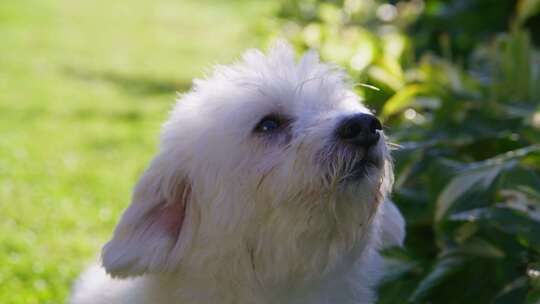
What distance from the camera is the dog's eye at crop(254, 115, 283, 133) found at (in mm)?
2890

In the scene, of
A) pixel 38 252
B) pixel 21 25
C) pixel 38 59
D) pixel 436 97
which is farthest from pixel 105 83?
pixel 436 97

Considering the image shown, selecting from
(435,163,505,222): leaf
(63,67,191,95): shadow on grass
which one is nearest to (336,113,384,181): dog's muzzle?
(435,163,505,222): leaf

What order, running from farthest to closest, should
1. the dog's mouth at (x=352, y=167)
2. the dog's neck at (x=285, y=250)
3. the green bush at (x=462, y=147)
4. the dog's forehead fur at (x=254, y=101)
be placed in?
the green bush at (x=462, y=147)
the dog's forehead fur at (x=254, y=101)
the dog's neck at (x=285, y=250)
the dog's mouth at (x=352, y=167)

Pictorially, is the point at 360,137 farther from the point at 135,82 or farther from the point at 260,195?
the point at 135,82

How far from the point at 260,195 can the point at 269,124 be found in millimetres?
264

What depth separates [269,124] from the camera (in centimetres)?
290

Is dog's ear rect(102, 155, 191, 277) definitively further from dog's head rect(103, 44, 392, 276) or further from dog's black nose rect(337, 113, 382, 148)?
dog's black nose rect(337, 113, 382, 148)

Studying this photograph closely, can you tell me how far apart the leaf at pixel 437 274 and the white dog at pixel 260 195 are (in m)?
0.47

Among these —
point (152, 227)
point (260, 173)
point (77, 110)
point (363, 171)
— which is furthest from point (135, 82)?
point (363, 171)

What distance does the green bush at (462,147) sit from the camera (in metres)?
3.44

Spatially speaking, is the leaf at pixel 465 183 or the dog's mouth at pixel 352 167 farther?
the leaf at pixel 465 183

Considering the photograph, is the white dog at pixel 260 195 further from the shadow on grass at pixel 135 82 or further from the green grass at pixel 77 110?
the shadow on grass at pixel 135 82

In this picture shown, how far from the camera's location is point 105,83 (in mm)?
11125

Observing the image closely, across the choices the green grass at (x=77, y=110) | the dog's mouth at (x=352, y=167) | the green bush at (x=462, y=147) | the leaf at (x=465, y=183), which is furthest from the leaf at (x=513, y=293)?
the green grass at (x=77, y=110)
